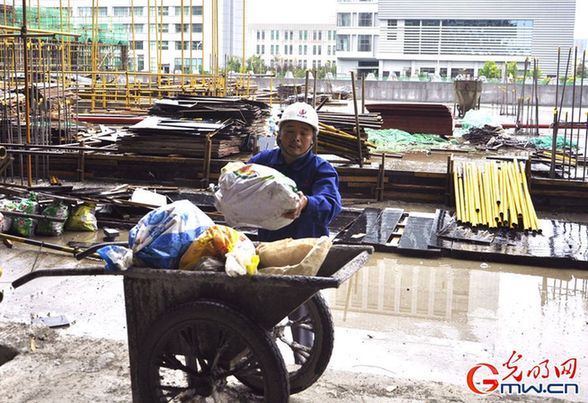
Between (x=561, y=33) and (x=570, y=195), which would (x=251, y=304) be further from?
(x=561, y=33)

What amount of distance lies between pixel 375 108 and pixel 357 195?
816 centimetres

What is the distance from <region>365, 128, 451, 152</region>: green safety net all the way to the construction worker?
432 inches

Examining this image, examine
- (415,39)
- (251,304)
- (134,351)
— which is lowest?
(134,351)

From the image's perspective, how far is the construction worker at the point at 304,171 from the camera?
427 cm

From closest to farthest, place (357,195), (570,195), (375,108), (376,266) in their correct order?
1. (376,266)
2. (570,195)
3. (357,195)
4. (375,108)

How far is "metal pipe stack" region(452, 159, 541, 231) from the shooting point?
9.47 meters

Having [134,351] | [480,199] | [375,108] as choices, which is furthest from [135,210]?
[375,108]

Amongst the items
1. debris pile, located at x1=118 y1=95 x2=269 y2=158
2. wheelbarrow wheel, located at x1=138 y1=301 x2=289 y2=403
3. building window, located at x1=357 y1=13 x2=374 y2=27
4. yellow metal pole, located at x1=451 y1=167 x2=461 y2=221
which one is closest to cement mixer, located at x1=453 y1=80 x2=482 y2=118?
debris pile, located at x1=118 y1=95 x2=269 y2=158

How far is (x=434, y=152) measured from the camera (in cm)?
1559

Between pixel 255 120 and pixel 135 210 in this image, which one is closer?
pixel 135 210

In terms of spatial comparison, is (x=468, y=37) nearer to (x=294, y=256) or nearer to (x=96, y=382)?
(x=96, y=382)

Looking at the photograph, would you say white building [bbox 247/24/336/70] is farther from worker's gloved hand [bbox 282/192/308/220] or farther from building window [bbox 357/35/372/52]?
worker's gloved hand [bbox 282/192/308/220]

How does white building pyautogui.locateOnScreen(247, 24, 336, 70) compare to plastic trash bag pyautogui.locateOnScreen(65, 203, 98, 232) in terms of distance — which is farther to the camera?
white building pyautogui.locateOnScreen(247, 24, 336, 70)

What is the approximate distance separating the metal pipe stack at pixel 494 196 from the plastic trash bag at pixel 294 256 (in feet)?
20.1
